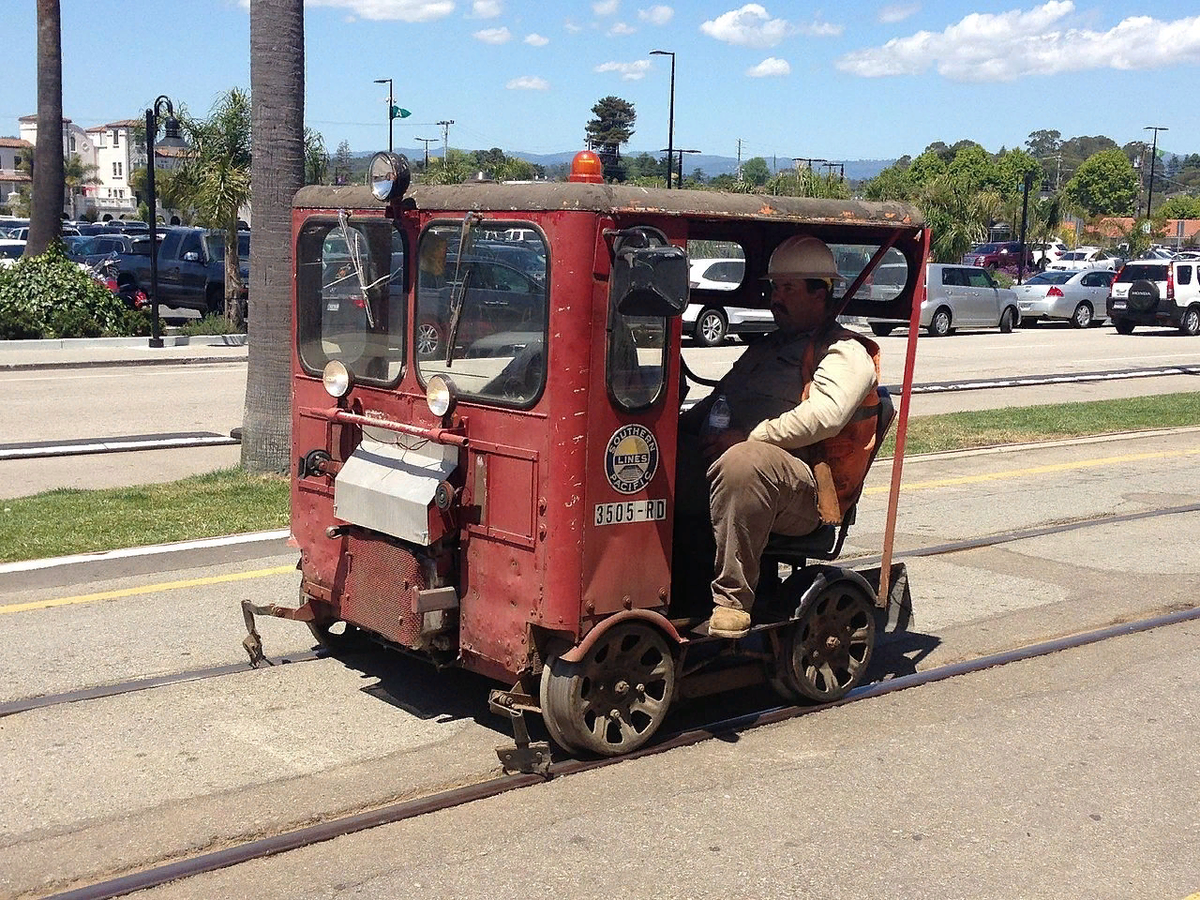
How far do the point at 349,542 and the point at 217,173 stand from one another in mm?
19866

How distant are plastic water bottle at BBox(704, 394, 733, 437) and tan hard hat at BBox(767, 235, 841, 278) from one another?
2.00 ft

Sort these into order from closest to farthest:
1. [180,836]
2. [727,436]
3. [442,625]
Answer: [180,836], [442,625], [727,436]

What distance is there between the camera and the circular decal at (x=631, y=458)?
4.91m

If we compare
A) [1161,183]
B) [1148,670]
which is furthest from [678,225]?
[1161,183]

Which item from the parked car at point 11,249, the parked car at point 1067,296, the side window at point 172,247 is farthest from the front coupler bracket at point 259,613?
the parked car at point 1067,296

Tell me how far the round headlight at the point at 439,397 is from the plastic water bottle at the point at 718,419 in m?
1.14

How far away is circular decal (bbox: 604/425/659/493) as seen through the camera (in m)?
4.91

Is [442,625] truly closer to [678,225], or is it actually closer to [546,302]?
[546,302]

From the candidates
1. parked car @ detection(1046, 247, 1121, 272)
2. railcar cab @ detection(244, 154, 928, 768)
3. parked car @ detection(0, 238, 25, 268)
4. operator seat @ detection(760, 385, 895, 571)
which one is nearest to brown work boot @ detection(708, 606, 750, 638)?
railcar cab @ detection(244, 154, 928, 768)

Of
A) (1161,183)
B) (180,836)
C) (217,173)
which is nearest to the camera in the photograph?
A: (180,836)

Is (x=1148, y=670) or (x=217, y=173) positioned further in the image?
(x=217, y=173)

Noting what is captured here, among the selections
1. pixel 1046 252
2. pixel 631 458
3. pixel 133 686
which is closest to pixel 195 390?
pixel 133 686

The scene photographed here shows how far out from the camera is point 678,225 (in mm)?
4945

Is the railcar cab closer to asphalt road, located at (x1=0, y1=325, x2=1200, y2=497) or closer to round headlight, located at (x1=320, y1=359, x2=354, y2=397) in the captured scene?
round headlight, located at (x1=320, y1=359, x2=354, y2=397)
